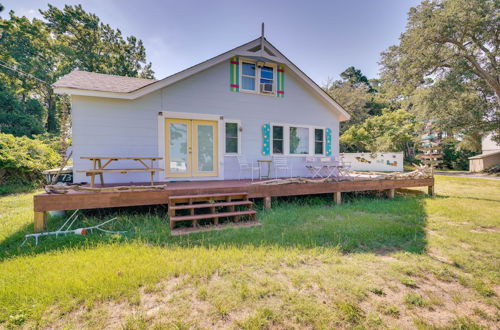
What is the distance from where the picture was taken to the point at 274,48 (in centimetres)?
748

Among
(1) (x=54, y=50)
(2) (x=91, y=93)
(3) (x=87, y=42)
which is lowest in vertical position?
(2) (x=91, y=93)

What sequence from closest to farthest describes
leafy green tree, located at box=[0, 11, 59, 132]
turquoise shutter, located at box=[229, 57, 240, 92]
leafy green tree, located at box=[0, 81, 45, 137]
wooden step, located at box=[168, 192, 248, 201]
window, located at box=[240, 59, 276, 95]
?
wooden step, located at box=[168, 192, 248, 201], turquoise shutter, located at box=[229, 57, 240, 92], window, located at box=[240, 59, 276, 95], leafy green tree, located at box=[0, 81, 45, 137], leafy green tree, located at box=[0, 11, 59, 132]

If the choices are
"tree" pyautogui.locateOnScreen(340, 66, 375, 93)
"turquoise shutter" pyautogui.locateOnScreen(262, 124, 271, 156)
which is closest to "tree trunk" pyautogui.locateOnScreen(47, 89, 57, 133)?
"turquoise shutter" pyautogui.locateOnScreen(262, 124, 271, 156)

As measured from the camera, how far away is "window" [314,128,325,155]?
871 cm

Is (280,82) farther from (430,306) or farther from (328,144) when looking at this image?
(430,306)

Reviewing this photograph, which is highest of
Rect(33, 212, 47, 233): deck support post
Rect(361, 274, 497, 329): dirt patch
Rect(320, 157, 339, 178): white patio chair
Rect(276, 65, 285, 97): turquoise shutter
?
Rect(276, 65, 285, 97): turquoise shutter

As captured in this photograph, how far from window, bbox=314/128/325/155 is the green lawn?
4.63m

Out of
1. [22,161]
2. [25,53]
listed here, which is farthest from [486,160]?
[25,53]

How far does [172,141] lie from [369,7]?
36.7 ft

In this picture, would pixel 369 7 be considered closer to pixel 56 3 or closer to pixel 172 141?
pixel 172 141

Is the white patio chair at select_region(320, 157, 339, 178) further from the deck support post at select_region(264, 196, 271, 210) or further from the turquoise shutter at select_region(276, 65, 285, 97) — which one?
the deck support post at select_region(264, 196, 271, 210)

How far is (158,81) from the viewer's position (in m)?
6.22

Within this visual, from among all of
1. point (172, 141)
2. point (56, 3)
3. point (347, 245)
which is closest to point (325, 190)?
point (347, 245)

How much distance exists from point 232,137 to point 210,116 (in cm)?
102
